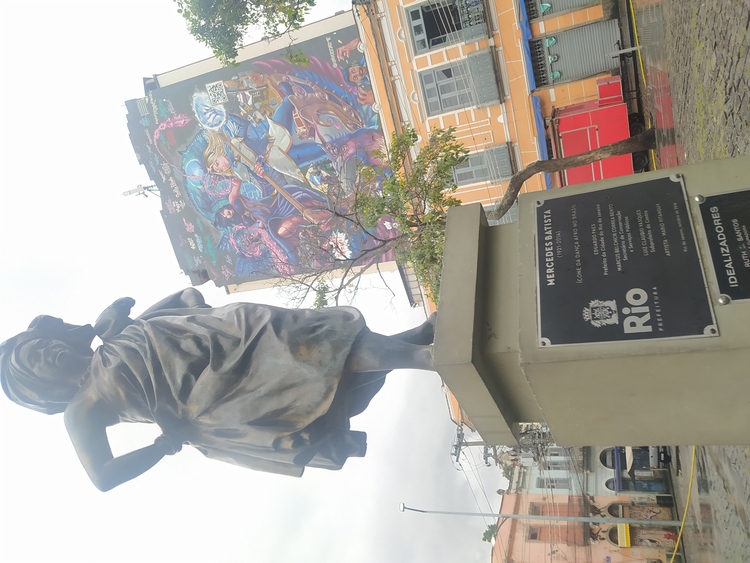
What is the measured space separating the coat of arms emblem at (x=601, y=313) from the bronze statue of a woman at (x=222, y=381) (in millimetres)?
1658

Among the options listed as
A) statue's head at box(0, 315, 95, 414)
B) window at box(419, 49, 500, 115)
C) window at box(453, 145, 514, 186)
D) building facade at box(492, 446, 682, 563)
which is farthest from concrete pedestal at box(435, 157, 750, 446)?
building facade at box(492, 446, 682, 563)

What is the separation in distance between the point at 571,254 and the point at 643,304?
19.6 inches

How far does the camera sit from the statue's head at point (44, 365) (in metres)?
4.21

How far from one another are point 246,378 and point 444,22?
1338 centimetres

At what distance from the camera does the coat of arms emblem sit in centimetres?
253

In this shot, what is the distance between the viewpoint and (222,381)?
3955 mm

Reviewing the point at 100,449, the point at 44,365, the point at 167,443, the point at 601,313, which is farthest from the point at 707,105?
the point at 44,365

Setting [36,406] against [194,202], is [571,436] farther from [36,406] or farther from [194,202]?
[194,202]

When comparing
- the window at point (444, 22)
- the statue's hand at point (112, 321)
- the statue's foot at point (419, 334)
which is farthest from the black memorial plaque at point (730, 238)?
the window at point (444, 22)

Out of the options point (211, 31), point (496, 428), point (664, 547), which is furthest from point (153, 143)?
point (664, 547)

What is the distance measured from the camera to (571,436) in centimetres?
308

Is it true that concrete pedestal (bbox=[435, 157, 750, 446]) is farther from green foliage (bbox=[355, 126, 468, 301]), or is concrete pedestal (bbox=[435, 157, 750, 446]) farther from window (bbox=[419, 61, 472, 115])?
window (bbox=[419, 61, 472, 115])

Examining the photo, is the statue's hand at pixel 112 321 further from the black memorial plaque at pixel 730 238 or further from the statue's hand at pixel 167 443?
the black memorial plaque at pixel 730 238

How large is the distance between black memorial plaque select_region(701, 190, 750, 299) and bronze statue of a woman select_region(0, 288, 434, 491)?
7.00ft
